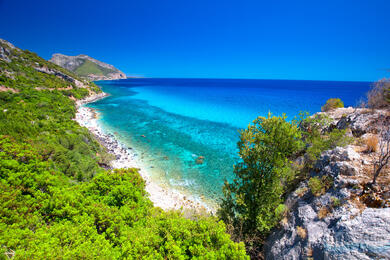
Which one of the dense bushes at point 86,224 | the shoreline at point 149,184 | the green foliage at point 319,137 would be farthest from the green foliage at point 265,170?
the shoreline at point 149,184

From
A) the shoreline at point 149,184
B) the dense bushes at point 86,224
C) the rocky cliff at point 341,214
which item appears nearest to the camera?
the rocky cliff at point 341,214

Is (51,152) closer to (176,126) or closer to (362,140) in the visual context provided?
(362,140)

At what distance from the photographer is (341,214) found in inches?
314

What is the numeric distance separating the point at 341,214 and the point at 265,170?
15.4ft

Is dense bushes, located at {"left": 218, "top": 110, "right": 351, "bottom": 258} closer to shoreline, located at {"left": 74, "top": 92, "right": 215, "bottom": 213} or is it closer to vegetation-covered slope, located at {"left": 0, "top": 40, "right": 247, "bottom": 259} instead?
vegetation-covered slope, located at {"left": 0, "top": 40, "right": 247, "bottom": 259}

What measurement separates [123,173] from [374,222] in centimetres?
1790

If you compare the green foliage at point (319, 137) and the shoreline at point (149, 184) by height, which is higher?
the green foliage at point (319, 137)

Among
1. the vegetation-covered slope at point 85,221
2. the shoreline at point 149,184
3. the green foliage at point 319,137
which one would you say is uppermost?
the green foliage at point 319,137

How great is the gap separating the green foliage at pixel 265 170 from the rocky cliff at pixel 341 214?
1016 mm

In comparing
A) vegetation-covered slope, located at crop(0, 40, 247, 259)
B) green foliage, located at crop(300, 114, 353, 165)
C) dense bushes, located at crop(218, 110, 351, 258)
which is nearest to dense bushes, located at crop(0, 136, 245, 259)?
vegetation-covered slope, located at crop(0, 40, 247, 259)

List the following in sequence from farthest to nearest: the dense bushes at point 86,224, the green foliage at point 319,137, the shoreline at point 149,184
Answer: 1. the shoreline at point 149,184
2. the green foliage at point 319,137
3. the dense bushes at point 86,224

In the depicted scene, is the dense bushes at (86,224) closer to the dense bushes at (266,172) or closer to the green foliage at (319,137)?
the dense bushes at (266,172)

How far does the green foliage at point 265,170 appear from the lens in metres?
11.4

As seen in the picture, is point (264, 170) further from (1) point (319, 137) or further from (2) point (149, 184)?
(2) point (149, 184)
